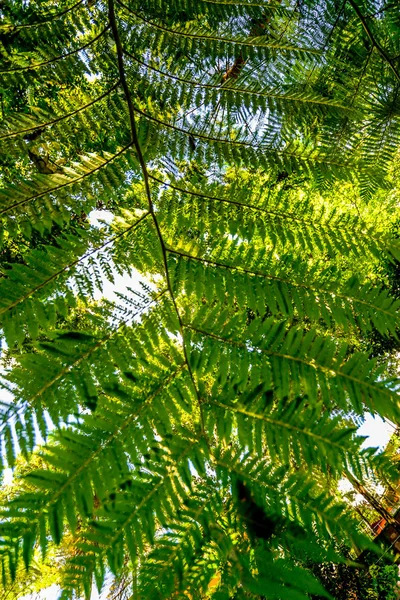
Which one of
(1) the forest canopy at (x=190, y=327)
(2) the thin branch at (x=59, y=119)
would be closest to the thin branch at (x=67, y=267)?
(1) the forest canopy at (x=190, y=327)

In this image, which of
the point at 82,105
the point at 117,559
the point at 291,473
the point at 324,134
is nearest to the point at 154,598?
the point at 117,559

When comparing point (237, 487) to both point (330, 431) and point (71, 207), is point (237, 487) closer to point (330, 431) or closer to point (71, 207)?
point (330, 431)

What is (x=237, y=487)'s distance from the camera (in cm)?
Answer: 48

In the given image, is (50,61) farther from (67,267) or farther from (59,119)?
(67,267)

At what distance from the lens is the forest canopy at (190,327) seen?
42 centimetres

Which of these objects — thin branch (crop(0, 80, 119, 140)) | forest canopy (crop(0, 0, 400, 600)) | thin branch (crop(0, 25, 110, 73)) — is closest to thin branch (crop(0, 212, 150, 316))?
forest canopy (crop(0, 0, 400, 600))

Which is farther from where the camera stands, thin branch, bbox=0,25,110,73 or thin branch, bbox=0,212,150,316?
thin branch, bbox=0,25,110,73

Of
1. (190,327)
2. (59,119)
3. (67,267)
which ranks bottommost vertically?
(190,327)

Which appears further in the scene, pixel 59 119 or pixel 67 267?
pixel 59 119

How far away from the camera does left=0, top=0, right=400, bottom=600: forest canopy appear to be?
1.38 ft

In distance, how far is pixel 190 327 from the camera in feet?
2.11

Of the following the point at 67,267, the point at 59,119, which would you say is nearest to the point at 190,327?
the point at 67,267

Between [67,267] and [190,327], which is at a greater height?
[67,267]

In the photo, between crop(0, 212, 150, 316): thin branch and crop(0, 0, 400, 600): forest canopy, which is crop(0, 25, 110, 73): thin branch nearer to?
crop(0, 0, 400, 600): forest canopy
